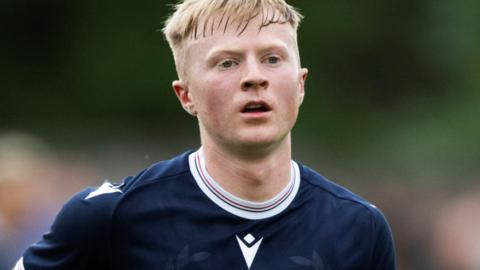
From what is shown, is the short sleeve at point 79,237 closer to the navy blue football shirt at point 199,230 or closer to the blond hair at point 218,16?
the navy blue football shirt at point 199,230

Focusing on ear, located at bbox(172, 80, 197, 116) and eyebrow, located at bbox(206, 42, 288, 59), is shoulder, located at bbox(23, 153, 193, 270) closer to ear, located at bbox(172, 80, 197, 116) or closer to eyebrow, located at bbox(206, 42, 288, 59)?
ear, located at bbox(172, 80, 197, 116)

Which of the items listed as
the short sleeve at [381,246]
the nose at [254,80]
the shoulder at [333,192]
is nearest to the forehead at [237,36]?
the nose at [254,80]

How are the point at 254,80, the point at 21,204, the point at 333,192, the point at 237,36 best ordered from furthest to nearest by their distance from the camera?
1. the point at 21,204
2. the point at 333,192
3. the point at 237,36
4. the point at 254,80

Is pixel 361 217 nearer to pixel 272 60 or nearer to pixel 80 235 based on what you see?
pixel 272 60

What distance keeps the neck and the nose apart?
11.5 inches

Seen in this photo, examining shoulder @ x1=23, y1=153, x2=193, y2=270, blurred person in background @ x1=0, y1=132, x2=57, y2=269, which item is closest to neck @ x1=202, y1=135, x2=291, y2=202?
shoulder @ x1=23, y1=153, x2=193, y2=270

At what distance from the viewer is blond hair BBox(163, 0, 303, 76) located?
4.44m

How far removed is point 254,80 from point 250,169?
41 centimetres

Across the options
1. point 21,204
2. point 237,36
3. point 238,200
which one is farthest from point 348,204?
point 21,204

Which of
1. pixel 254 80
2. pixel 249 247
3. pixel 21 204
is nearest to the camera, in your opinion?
pixel 254 80

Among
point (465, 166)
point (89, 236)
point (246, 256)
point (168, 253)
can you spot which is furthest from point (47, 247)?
point (465, 166)

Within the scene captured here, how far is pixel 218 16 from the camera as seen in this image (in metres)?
4.47

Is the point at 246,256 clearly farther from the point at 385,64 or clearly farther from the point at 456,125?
the point at 385,64

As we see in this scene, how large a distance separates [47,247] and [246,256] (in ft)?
2.64
